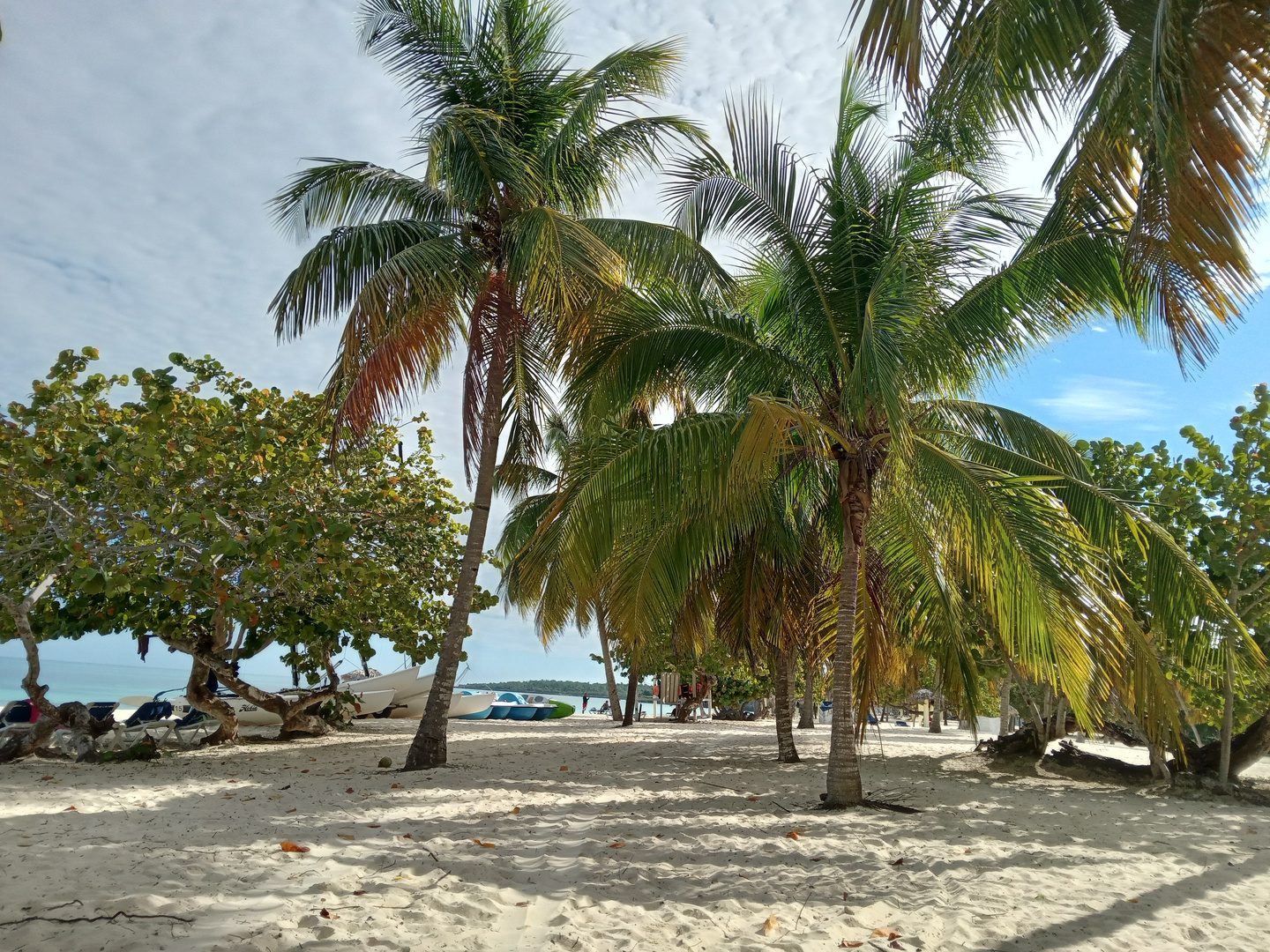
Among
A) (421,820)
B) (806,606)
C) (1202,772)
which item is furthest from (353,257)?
(1202,772)

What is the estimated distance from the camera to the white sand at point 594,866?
3.58 metres

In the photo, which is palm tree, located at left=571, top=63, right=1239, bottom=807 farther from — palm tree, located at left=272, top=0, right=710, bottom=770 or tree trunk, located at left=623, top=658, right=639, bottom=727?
tree trunk, located at left=623, top=658, right=639, bottom=727

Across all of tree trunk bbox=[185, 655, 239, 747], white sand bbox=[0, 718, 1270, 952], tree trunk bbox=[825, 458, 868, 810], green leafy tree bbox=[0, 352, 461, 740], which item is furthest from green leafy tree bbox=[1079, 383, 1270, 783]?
tree trunk bbox=[185, 655, 239, 747]

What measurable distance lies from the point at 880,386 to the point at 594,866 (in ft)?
11.9

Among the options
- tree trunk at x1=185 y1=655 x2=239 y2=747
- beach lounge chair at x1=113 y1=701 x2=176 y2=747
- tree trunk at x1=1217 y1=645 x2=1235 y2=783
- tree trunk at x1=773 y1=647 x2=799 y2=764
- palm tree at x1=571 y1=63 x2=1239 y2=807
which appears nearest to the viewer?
palm tree at x1=571 y1=63 x2=1239 y2=807

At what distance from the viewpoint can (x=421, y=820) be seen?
A: 5.81 meters

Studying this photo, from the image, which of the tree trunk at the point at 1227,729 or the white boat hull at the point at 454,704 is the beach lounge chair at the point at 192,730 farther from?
the tree trunk at the point at 1227,729

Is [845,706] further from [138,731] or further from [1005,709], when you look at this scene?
[1005,709]

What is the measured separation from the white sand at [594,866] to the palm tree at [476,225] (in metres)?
2.71

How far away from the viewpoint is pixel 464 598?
9164mm

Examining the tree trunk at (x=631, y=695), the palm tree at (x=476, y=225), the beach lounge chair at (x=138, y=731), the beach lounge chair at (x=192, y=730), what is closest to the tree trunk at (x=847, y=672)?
the palm tree at (x=476, y=225)

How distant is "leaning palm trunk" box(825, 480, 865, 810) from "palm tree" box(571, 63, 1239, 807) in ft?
0.06

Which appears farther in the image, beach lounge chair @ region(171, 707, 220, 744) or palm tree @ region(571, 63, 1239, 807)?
beach lounge chair @ region(171, 707, 220, 744)

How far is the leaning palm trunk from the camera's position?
6.91m
